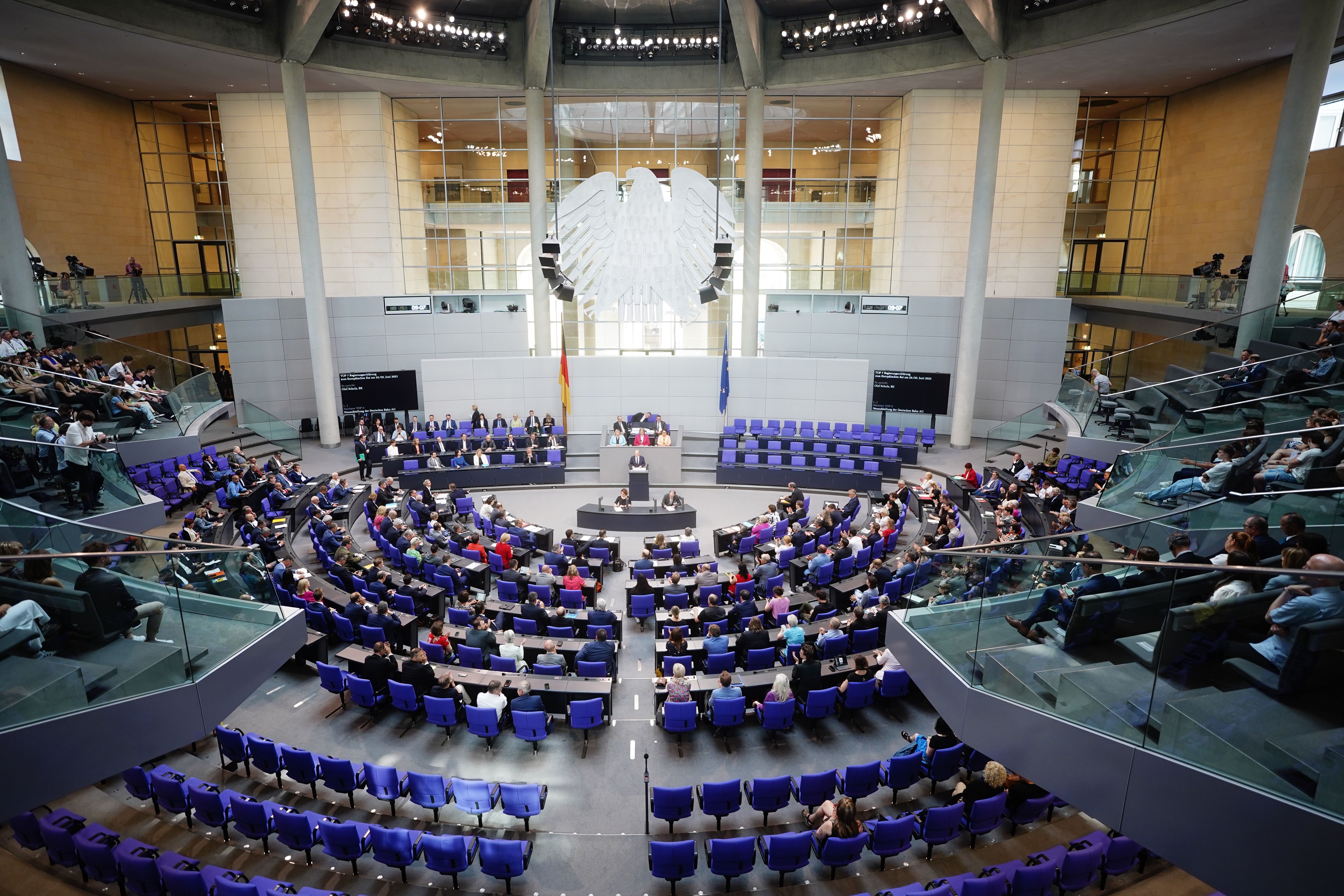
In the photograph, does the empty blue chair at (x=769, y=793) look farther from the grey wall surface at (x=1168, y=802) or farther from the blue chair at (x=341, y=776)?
the blue chair at (x=341, y=776)

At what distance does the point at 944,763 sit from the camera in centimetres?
799

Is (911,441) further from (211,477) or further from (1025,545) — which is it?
(211,477)

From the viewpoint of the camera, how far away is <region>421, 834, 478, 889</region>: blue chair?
6.75 meters

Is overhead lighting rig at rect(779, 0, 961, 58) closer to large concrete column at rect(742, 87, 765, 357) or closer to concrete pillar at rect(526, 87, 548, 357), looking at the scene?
large concrete column at rect(742, 87, 765, 357)

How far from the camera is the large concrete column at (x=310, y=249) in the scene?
760 inches

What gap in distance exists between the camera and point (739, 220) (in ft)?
76.2

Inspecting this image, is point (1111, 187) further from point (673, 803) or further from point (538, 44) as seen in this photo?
point (673, 803)

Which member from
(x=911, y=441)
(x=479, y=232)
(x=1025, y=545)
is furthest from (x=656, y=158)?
(x=1025, y=545)

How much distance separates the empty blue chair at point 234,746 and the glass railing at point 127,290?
15.1 metres

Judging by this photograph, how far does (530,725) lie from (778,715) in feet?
9.61

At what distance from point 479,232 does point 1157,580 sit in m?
23.1

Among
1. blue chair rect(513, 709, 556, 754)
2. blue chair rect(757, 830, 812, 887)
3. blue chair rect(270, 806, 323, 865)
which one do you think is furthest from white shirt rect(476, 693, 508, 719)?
blue chair rect(757, 830, 812, 887)

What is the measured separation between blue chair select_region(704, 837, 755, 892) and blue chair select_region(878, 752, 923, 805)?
5.89ft

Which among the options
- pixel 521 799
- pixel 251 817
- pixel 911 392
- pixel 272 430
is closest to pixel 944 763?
pixel 521 799
